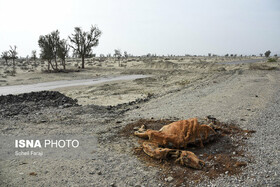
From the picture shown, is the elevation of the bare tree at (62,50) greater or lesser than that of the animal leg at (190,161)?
greater

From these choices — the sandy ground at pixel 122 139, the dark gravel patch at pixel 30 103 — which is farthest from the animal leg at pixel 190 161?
the dark gravel patch at pixel 30 103

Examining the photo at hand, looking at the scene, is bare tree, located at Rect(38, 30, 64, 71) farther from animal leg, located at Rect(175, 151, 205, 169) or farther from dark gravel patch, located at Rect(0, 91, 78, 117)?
animal leg, located at Rect(175, 151, 205, 169)

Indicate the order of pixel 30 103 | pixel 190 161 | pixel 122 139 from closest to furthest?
1. pixel 190 161
2. pixel 122 139
3. pixel 30 103

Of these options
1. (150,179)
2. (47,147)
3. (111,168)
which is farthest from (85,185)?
(47,147)

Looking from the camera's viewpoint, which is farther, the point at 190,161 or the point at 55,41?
the point at 55,41

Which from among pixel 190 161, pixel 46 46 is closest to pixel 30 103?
pixel 190 161

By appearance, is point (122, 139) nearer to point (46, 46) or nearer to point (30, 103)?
point (30, 103)

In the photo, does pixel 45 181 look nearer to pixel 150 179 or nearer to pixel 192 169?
pixel 150 179

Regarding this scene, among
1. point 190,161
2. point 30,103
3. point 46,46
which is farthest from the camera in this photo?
point 46,46

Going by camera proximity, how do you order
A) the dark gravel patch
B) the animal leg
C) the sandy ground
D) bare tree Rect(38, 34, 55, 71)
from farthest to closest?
bare tree Rect(38, 34, 55, 71) < the dark gravel patch < the animal leg < the sandy ground

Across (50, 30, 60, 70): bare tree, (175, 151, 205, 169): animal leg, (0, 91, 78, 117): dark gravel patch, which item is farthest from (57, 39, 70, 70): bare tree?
(175, 151, 205, 169): animal leg

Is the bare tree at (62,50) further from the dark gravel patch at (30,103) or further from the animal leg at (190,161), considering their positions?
the animal leg at (190,161)

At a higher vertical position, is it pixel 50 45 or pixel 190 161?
pixel 50 45

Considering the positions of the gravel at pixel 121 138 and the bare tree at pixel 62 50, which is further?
the bare tree at pixel 62 50
